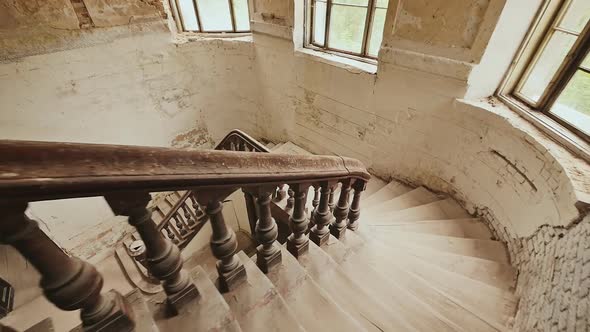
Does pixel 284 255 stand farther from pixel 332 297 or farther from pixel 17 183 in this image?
pixel 17 183

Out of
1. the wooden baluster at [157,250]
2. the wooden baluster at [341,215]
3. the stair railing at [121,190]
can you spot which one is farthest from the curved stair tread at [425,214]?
the wooden baluster at [157,250]

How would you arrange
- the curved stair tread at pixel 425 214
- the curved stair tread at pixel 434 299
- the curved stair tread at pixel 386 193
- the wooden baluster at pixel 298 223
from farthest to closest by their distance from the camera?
the curved stair tread at pixel 386 193
the curved stair tread at pixel 425 214
the curved stair tread at pixel 434 299
the wooden baluster at pixel 298 223

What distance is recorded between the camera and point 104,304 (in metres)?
0.68

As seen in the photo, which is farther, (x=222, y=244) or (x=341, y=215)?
(x=341, y=215)

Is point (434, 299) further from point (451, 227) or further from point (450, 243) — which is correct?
point (451, 227)

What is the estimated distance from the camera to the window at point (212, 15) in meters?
3.65

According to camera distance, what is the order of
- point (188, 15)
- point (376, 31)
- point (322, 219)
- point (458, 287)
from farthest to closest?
point (188, 15)
point (376, 31)
point (458, 287)
point (322, 219)

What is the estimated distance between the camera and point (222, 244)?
92 cm

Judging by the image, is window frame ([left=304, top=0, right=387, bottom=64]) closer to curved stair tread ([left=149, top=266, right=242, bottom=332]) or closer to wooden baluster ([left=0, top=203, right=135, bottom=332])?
curved stair tread ([left=149, top=266, right=242, bottom=332])

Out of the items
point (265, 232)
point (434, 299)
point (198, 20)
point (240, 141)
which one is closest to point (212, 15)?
point (198, 20)

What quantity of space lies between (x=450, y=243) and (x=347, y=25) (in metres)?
2.46

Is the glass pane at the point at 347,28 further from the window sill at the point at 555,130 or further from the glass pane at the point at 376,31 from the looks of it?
the window sill at the point at 555,130

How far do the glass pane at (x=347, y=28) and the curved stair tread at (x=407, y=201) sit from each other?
1729mm

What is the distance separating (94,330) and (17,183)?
46 centimetres
